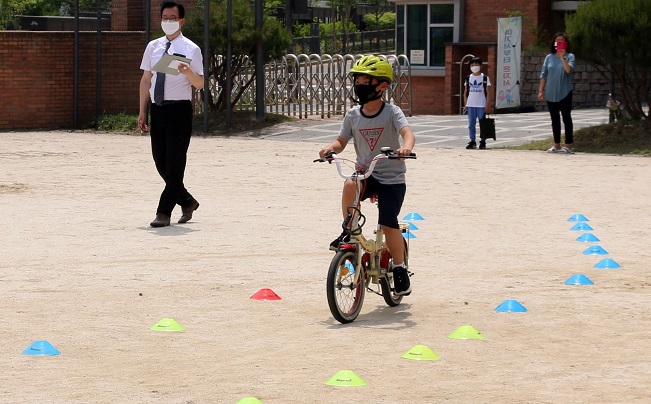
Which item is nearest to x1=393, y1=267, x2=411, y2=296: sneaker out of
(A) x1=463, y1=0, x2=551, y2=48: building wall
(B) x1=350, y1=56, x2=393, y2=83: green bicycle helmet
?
(B) x1=350, y1=56, x2=393, y2=83: green bicycle helmet

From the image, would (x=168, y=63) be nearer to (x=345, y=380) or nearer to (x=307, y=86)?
(x=345, y=380)

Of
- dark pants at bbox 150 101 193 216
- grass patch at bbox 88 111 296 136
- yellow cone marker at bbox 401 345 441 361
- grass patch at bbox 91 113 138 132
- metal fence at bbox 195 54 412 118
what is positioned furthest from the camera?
metal fence at bbox 195 54 412 118

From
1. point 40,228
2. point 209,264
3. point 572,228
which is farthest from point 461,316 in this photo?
point 40,228

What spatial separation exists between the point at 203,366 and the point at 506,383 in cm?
150

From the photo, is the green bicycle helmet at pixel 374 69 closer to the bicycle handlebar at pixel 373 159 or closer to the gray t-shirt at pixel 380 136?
the gray t-shirt at pixel 380 136

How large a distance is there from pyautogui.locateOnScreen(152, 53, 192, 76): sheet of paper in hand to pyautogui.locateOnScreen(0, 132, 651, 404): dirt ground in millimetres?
1421

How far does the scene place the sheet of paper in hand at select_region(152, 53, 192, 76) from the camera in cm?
1147

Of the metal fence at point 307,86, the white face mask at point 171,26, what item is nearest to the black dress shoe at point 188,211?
the white face mask at point 171,26

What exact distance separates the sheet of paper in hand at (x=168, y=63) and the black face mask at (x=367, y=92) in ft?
13.5

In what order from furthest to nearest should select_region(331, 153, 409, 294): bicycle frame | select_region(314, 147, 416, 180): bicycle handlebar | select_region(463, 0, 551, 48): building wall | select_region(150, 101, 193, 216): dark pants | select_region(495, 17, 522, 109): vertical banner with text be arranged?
select_region(463, 0, 551, 48): building wall < select_region(495, 17, 522, 109): vertical banner with text < select_region(150, 101, 193, 216): dark pants < select_region(331, 153, 409, 294): bicycle frame < select_region(314, 147, 416, 180): bicycle handlebar

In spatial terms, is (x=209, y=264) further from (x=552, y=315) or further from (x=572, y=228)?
(x=572, y=228)

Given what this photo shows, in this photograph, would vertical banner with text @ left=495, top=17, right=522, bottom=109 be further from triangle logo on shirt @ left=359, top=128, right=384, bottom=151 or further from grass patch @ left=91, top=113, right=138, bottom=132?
triangle logo on shirt @ left=359, top=128, right=384, bottom=151

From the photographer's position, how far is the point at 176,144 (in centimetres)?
1166

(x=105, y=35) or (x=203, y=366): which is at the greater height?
(x=105, y=35)
